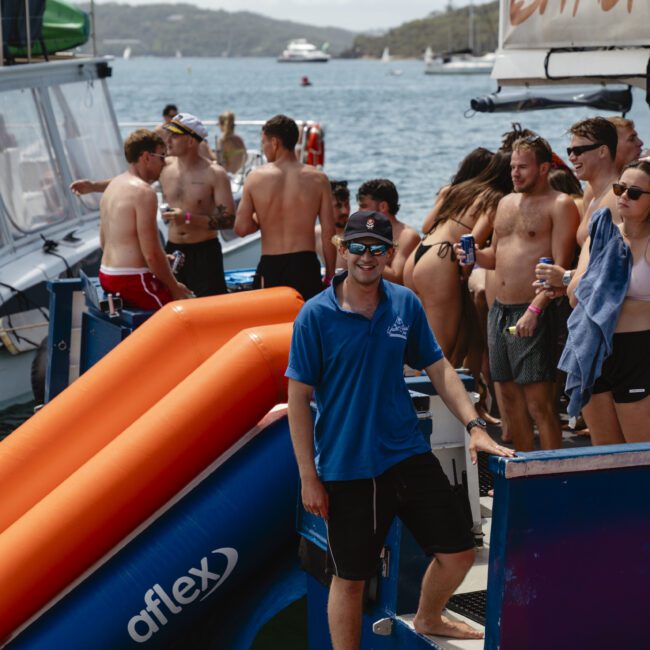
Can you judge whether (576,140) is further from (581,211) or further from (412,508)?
(412,508)

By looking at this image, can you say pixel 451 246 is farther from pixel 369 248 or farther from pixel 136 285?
pixel 369 248

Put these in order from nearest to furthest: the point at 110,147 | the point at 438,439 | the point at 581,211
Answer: the point at 438,439
the point at 581,211
the point at 110,147

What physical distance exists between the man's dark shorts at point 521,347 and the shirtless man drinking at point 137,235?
2551 mm

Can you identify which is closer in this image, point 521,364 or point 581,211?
point 521,364

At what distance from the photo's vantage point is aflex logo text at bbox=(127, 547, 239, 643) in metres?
5.07

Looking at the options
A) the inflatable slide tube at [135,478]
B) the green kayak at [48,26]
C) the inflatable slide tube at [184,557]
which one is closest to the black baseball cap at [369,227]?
the inflatable slide tube at [135,478]

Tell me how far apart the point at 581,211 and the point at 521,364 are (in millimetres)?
1133

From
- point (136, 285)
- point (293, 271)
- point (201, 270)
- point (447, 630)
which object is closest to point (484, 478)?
point (447, 630)

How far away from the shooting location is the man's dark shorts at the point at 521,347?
585 centimetres

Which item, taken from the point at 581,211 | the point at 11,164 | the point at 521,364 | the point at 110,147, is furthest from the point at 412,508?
the point at 110,147

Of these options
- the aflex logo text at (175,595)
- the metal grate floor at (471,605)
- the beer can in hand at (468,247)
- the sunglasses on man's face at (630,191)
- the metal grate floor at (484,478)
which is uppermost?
the sunglasses on man's face at (630,191)

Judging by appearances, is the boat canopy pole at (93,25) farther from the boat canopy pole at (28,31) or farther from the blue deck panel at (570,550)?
the blue deck panel at (570,550)

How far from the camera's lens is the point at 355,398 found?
4086 millimetres

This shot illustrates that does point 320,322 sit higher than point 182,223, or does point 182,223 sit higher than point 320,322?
point 320,322
